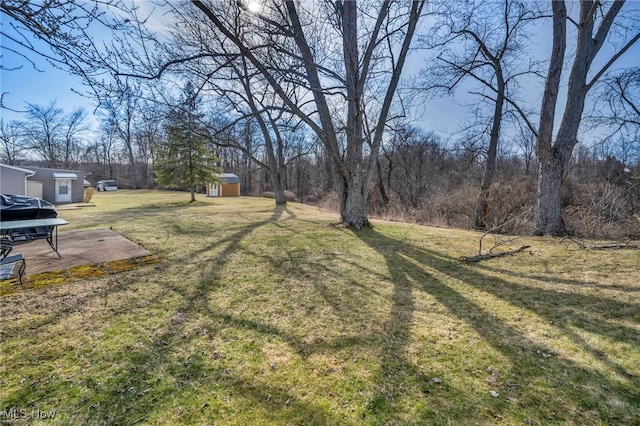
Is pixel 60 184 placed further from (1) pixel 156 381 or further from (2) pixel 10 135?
(1) pixel 156 381

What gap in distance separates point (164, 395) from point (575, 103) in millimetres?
8746

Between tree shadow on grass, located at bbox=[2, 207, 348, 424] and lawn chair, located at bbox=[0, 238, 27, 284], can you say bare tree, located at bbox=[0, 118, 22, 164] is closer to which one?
lawn chair, located at bbox=[0, 238, 27, 284]

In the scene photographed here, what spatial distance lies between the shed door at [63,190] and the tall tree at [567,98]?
26.8 m

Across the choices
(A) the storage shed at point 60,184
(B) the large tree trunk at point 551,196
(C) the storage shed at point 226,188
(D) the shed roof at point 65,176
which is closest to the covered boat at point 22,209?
(B) the large tree trunk at point 551,196

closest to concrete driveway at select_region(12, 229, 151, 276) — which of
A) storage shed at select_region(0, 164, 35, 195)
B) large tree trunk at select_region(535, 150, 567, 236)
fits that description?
large tree trunk at select_region(535, 150, 567, 236)

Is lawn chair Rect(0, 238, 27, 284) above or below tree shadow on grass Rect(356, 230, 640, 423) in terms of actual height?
above

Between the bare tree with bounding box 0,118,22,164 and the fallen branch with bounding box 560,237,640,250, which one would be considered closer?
the bare tree with bounding box 0,118,22,164

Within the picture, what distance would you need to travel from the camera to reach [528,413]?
1640 mm

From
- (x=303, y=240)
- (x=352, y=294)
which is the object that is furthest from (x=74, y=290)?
(x=303, y=240)

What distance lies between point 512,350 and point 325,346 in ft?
4.91

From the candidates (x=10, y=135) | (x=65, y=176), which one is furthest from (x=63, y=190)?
(x=10, y=135)

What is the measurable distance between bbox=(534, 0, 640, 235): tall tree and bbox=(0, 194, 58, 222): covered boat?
9734 mm

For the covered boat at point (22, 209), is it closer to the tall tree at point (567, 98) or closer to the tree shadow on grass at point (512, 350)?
the tree shadow on grass at point (512, 350)

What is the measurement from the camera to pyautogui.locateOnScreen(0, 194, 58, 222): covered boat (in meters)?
4.04
